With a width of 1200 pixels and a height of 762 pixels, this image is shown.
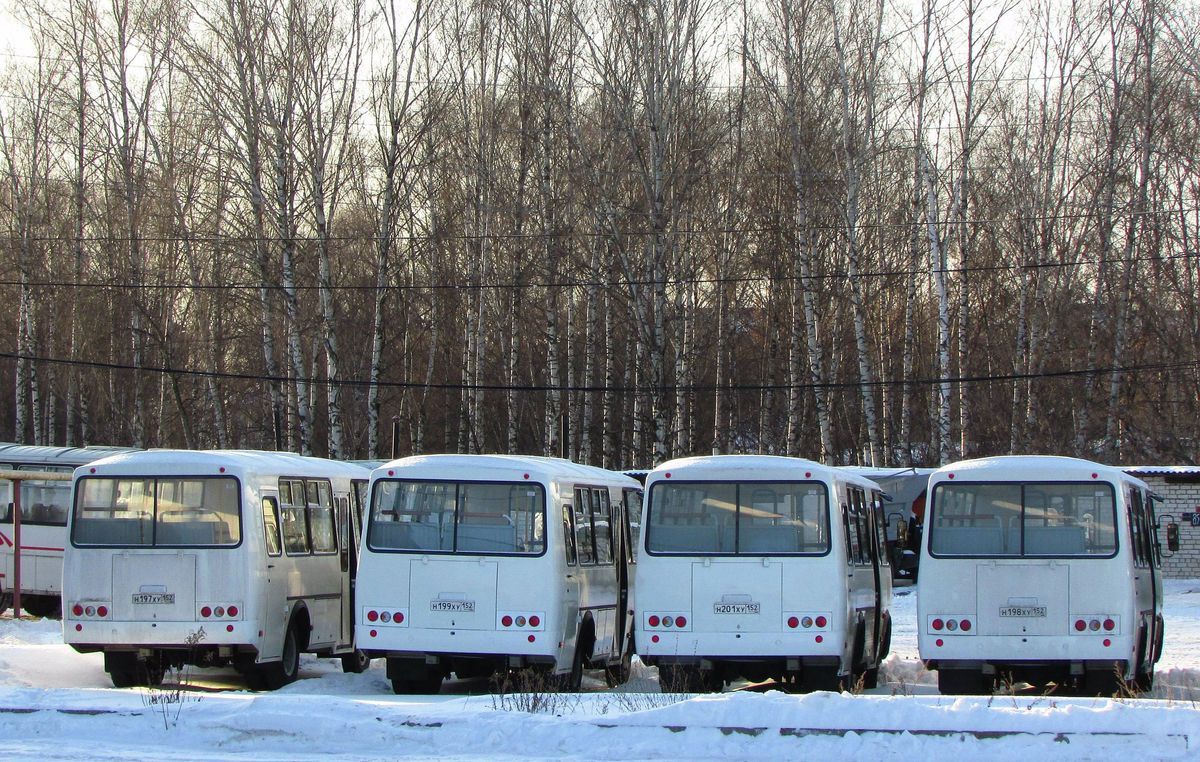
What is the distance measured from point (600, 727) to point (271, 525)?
6.71 metres

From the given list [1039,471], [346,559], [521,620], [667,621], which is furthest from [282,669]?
[1039,471]

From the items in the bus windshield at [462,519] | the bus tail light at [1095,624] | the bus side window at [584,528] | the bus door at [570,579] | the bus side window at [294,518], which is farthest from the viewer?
the bus side window at [294,518]

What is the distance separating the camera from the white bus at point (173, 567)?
15.9 meters

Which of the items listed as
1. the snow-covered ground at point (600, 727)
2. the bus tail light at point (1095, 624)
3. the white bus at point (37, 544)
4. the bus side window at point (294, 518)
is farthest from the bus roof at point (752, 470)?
the white bus at point (37, 544)

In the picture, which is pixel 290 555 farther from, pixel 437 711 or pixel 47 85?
pixel 47 85

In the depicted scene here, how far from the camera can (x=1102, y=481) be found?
612 inches

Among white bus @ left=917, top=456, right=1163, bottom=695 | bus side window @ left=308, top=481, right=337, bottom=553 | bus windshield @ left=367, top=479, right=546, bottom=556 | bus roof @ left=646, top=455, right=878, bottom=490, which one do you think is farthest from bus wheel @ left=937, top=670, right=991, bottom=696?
bus side window @ left=308, top=481, right=337, bottom=553

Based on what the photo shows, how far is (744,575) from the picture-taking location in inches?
603

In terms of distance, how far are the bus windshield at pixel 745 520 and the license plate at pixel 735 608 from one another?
1.76ft

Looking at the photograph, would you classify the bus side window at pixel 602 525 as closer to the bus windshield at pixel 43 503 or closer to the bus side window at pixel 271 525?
the bus side window at pixel 271 525

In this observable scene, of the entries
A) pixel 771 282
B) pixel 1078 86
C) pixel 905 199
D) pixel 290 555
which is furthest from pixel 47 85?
pixel 290 555

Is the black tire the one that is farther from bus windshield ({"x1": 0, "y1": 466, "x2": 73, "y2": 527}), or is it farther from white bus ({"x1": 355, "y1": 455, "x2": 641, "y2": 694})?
bus windshield ({"x1": 0, "y1": 466, "x2": 73, "y2": 527})

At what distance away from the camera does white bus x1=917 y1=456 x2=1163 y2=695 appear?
49.7 ft

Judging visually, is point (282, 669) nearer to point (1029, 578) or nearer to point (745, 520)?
point (745, 520)
